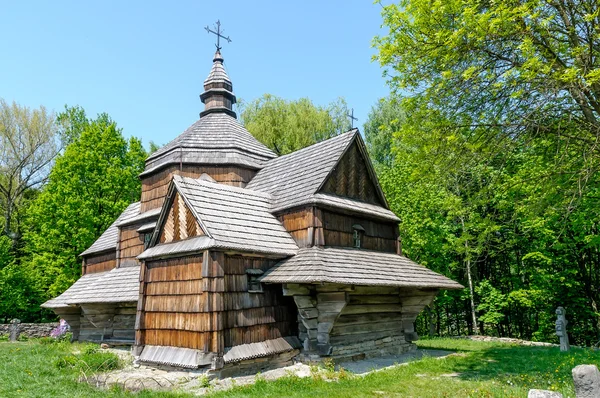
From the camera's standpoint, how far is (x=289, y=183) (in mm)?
14672

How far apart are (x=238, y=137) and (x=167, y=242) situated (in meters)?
7.44

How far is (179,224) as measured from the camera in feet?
39.7

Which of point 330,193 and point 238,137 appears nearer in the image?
point 330,193

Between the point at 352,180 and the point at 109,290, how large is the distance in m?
10.2

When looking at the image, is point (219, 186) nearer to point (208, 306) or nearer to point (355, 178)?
point (208, 306)

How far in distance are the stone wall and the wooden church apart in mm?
8974

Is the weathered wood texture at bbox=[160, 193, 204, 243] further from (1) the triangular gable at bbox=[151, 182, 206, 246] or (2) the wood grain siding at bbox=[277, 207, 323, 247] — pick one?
(2) the wood grain siding at bbox=[277, 207, 323, 247]

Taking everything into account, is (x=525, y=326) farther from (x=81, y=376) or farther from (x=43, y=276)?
(x=43, y=276)

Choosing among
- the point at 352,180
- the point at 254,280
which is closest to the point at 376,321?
the point at 254,280

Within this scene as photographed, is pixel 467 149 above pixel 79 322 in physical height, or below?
above

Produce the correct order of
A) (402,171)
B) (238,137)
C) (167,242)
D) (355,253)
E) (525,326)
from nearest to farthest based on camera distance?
1. (167,242)
2. (355,253)
3. (238,137)
4. (402,171)
5. (525,326)

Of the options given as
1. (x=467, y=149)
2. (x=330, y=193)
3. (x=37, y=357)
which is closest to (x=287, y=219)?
(x=330, y=193)

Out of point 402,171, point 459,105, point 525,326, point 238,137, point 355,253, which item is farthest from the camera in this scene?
point 525,326

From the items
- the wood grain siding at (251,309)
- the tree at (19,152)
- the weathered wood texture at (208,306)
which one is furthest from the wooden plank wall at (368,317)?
the tree at (19,152)
